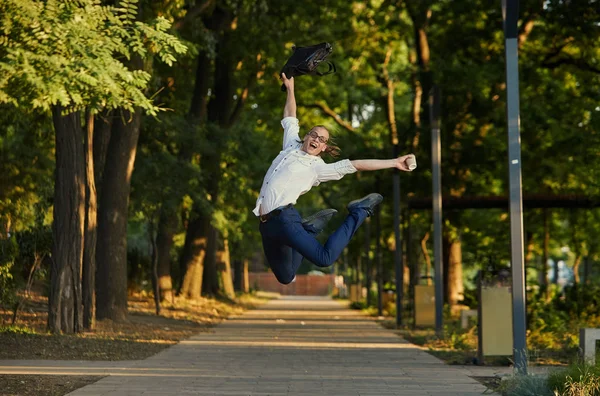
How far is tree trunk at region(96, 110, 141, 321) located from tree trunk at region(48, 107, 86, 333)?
3850 mm

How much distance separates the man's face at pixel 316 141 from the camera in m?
11.0

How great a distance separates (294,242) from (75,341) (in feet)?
37.2

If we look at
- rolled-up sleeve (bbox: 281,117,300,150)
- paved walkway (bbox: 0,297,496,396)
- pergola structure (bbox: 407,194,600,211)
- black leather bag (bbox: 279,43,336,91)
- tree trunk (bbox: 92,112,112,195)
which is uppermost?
tree trunk (bbox: 92,112,112,195)

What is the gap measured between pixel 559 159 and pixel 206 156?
1116cm

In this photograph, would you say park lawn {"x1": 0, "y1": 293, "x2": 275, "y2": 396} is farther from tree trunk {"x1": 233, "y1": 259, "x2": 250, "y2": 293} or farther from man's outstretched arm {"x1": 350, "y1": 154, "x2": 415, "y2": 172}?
tree trunk {"x1": 233, "y1": 259, "x2": 250, "y2": 293}

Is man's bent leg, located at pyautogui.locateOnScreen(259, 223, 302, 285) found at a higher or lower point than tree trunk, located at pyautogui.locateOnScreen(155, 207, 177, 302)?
lower

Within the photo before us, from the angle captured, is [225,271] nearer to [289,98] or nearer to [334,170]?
[289,98]

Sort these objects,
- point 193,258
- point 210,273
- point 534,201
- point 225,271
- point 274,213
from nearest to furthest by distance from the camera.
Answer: point 274,213
point 534,201
point 193,258
point 210,273
point 225,271

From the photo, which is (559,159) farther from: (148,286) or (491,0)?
(148,286)

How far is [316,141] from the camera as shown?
1102 cm

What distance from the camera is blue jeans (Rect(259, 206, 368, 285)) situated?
35.7ft

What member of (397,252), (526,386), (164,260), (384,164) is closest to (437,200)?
(397,252)

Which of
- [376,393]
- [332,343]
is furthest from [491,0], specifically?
[376,393]

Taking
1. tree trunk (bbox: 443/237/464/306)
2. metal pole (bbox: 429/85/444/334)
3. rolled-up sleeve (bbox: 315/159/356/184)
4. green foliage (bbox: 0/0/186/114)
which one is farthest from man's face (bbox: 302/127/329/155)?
tree trunk (bbox: 443/237/464/306)
